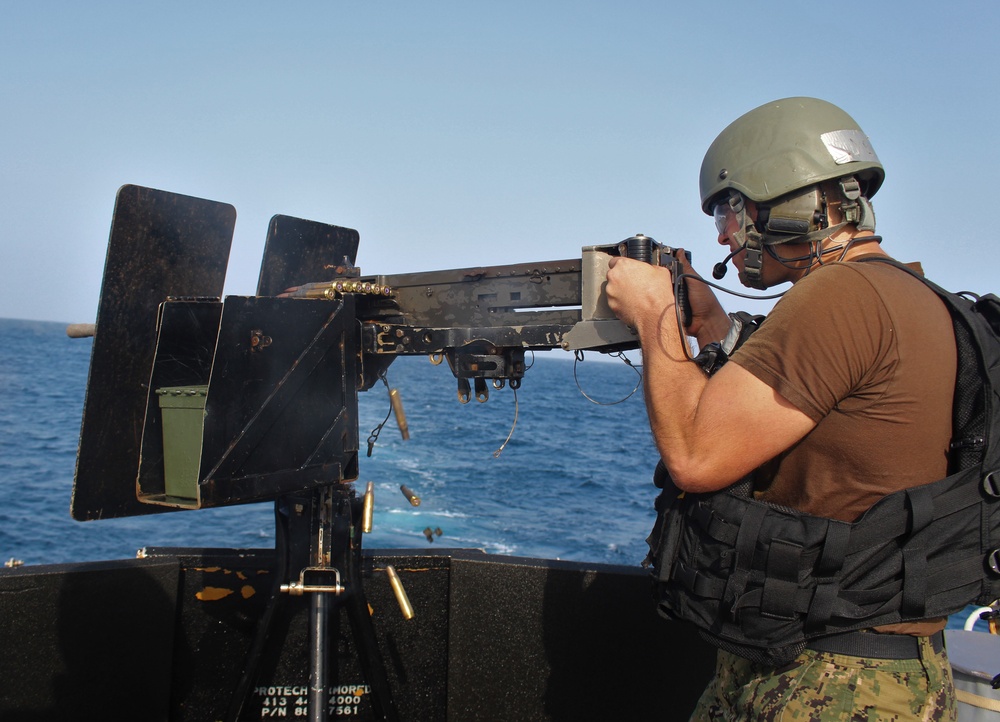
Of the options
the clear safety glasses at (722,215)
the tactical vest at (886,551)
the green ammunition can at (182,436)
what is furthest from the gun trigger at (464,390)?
the tactical vest at (886,551)

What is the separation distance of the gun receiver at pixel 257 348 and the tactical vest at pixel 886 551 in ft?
2.77

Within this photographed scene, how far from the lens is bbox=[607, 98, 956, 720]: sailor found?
6.89 ft

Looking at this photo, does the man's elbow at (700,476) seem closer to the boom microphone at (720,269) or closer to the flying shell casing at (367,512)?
the boom microphone at (720,269)

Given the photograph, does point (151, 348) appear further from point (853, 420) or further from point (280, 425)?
point (853, 420)

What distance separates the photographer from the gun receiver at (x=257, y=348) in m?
2.80

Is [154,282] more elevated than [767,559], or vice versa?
[154,282]

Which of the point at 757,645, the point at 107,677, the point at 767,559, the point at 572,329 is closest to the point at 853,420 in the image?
the point at 767,559

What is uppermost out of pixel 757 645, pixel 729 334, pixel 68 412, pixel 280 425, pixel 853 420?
pixel 729 334

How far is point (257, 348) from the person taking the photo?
2818mm

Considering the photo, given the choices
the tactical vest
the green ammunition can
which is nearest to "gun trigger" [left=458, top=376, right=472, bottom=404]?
the green ammunition can

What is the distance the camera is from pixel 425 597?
4145mm

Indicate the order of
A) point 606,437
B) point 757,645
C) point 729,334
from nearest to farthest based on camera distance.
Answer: point 757,645
point 729,334
point 606,437

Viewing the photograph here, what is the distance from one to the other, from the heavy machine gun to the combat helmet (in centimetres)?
31

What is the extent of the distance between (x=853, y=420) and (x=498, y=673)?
8.32 ft
